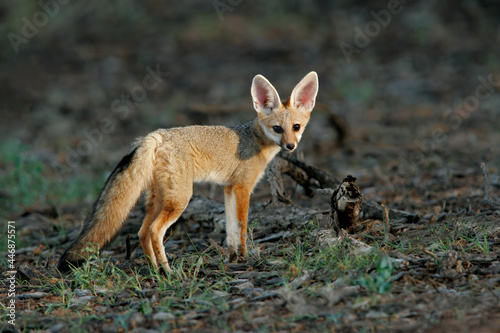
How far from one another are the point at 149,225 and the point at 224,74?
11576 mm

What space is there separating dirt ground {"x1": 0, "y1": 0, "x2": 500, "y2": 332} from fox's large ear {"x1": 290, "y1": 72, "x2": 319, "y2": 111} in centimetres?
91

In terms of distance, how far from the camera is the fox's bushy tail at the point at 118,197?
16.4ft

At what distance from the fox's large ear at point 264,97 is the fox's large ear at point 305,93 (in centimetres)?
20

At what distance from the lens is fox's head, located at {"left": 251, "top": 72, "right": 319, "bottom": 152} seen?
5.91 metres

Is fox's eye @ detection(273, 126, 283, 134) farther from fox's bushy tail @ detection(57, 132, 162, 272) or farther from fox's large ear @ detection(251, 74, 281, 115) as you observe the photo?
fox's bushy tail @ detection(57, 132, 162, 272)

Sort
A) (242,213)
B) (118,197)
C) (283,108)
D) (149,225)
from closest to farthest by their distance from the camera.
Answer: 1. (118,197)
2. (149,225)
3. (242,213)
4. (283,108)

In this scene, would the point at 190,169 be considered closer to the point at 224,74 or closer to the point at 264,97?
the point at 264,97

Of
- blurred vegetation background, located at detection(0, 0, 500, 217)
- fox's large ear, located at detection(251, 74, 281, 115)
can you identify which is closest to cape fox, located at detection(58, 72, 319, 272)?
fox's large ear, located at detection(251, 74, 281, 115)

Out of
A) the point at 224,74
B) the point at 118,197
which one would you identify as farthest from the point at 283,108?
the point at 224,74

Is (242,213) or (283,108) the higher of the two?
(283,108)

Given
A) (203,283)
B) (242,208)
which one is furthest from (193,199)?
(203,283)

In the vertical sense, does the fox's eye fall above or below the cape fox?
above

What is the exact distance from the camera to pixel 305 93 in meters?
6.27

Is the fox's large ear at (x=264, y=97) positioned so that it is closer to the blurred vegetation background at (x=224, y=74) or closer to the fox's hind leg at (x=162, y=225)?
the fox's hind leg at (x=162, y=225)
